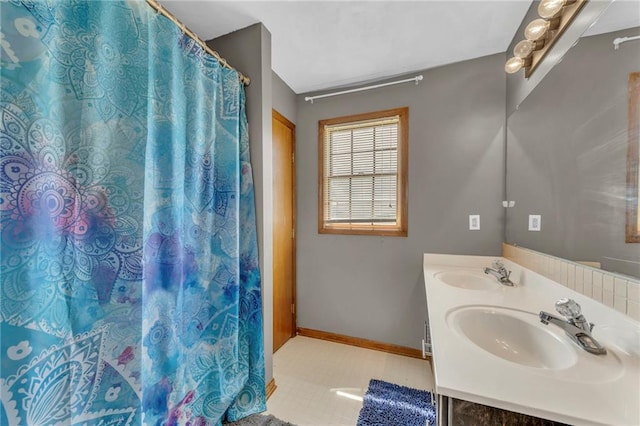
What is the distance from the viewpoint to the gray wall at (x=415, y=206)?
183cm

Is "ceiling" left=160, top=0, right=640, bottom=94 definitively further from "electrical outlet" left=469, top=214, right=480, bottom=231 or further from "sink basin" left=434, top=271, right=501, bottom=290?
"sink basin" left=434, top=271, right=501, bottom=290

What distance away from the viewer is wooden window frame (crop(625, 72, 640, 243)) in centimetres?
76

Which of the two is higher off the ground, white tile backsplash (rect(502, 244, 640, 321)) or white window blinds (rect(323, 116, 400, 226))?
white window blinds (rect(323, 116, 400, 226))

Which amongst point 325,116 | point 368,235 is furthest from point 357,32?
point 368,235

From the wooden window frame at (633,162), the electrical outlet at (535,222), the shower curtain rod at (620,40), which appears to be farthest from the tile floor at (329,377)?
the shower curtain rod at (620,40)

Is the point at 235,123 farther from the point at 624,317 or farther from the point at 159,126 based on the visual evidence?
the point at 624,317

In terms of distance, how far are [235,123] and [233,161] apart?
233 mm

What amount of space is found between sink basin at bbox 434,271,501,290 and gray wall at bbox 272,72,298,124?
1885mm

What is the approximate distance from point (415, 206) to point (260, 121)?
4.67 ft

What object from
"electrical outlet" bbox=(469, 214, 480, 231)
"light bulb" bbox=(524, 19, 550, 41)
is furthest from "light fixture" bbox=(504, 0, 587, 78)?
"electrical outlet" bbox=(469, 214, 480, 231)

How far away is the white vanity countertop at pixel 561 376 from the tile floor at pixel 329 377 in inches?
42.1

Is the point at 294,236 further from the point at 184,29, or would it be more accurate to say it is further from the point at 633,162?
the point at 633,162

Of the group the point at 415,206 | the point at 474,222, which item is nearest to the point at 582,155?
the point at 474,222

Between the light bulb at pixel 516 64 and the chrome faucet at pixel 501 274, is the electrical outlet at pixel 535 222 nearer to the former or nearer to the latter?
the chrome faucet at pixel 501 274
